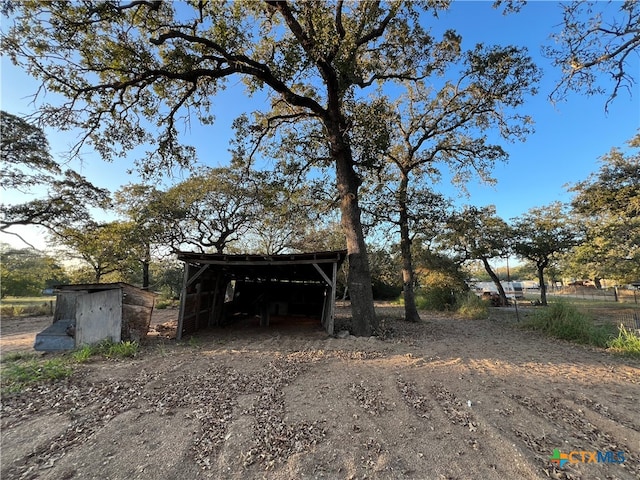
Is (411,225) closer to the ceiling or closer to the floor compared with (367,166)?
closer to the floor

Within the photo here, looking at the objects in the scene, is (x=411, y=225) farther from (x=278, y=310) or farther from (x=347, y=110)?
(x=278, y=310)

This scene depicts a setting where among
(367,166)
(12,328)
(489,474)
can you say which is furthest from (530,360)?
(12,328)

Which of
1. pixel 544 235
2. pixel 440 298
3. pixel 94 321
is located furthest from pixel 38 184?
pixel 544 235

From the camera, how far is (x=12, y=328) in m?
10.7

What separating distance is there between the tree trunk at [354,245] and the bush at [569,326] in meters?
5.22

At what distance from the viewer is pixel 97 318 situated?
6590 millimetres

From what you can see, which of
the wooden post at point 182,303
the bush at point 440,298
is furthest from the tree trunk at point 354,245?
the bush at point 440,298

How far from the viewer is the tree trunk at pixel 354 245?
8.24 meters

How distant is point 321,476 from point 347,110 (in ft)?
29.4

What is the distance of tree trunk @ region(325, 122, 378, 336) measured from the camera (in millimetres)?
8242

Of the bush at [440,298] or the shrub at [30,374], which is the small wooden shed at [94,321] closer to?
the shrub at [30,374]

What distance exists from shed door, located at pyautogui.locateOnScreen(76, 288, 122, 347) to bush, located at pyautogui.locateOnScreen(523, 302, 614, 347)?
1135 cm

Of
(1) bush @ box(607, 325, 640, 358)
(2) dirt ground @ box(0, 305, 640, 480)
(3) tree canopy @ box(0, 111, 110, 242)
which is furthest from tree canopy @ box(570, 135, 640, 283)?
(3) tree canopy @ box(0, 111, 110, 242)

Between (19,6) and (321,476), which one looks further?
(19,6)
